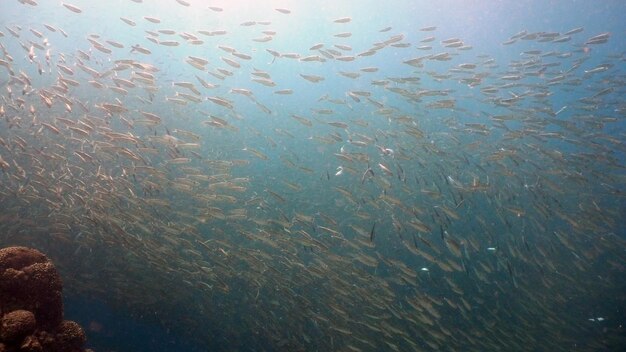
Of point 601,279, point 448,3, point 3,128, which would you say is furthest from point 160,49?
point 601,279

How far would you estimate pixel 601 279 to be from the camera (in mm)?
16000

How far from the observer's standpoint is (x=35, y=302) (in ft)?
13.0

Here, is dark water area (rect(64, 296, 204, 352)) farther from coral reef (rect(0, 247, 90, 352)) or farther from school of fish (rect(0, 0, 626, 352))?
coral reef (rect(0, 247, 90, 352))

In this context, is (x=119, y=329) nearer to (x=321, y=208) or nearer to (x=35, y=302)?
(x=321, y=208)

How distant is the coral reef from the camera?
3.59m

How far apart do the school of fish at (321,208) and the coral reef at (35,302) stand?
442 cm

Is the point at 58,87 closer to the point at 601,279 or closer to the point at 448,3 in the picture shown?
the point at 601,279

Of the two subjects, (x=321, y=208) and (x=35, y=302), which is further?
(x=321, y=208)

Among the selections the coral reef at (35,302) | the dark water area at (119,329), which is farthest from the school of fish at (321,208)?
the coral reef at (35,302)

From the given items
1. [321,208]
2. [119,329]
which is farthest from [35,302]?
[119,329]

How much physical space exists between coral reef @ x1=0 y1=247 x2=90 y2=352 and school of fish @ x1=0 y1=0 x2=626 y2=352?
4.42m

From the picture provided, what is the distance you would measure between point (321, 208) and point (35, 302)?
13936 millimetres

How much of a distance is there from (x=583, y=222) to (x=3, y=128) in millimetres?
23261

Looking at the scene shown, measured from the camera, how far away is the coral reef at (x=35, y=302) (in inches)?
141
